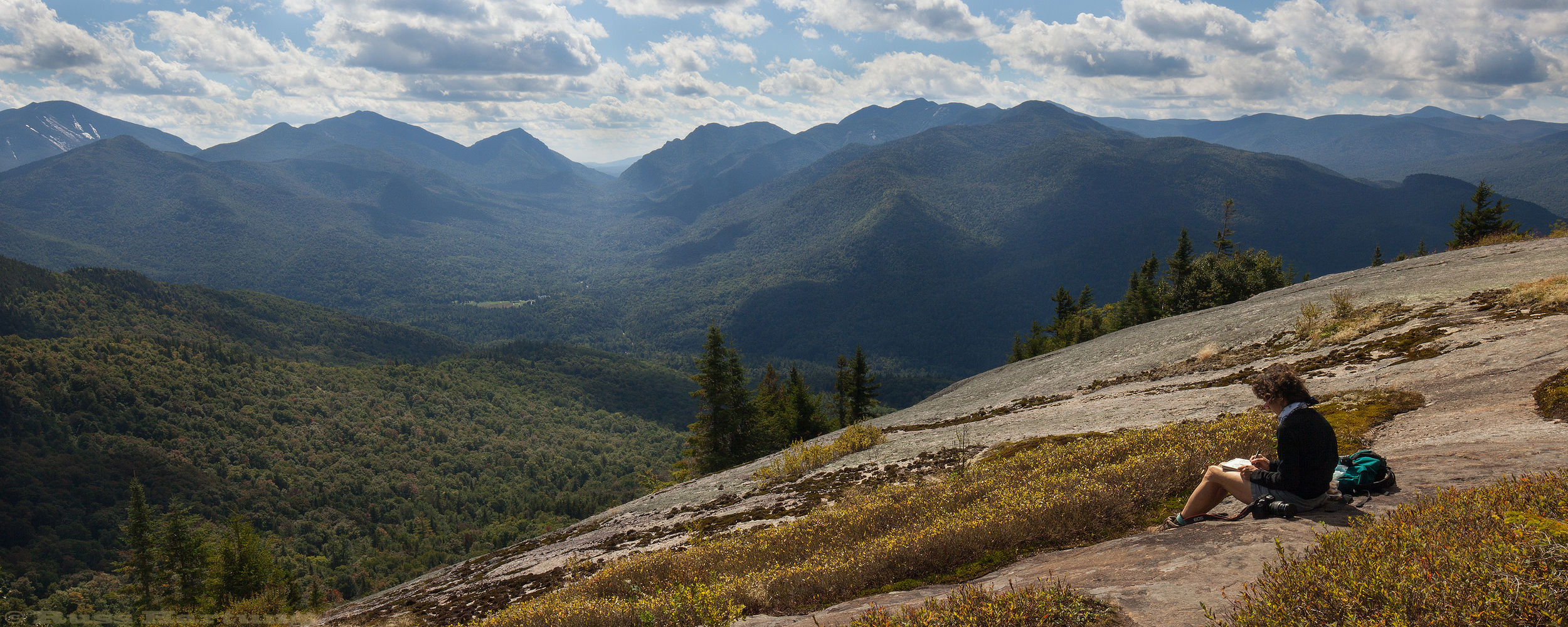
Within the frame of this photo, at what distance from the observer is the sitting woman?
6070 mm

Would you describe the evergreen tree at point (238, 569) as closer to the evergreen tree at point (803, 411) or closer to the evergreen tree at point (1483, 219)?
the evergreen tree at point (803, 411)

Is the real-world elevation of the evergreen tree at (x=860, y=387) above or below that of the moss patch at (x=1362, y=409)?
below

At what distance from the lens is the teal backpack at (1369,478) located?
6.10 metres

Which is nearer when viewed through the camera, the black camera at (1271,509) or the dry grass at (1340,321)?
the black camera at (1271,509)

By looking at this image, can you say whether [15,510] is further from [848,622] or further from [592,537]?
[848,622]

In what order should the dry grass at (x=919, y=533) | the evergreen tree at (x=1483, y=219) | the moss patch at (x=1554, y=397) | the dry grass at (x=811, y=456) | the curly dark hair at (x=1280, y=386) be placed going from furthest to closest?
the evergreen tree at (x=1483, y=219)
the dry grass at (x=811, y=456)
the moss patch at (x=1554, y=397)
the dry grass at (x=919, y=533)
the curly dark hair at (x=1280, y=386)

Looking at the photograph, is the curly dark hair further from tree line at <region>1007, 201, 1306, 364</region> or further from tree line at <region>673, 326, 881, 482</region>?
tree line at <region>1007, 201, 1306, 364</region>

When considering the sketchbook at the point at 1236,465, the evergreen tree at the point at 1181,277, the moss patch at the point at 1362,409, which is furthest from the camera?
the evergreen tree at the point at 1181,277

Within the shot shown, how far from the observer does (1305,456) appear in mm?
6145

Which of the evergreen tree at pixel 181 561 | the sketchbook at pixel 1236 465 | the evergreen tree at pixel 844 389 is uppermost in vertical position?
the sketchbook at pixel 1236 465

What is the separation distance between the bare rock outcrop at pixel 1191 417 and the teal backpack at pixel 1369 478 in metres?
0.17

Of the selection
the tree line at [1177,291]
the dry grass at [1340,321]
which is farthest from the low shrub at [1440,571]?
the tree line at [1177,291]

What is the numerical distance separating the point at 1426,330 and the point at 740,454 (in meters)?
33.1

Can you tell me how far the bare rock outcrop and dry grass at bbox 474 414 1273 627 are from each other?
62 cm
